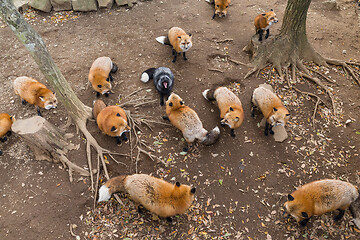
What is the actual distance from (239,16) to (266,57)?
3.65 m

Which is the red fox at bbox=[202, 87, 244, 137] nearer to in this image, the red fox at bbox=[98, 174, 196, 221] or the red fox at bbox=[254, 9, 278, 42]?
Answer: the red fox at bbox=[98, 174, 196, 221]

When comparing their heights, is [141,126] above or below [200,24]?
below

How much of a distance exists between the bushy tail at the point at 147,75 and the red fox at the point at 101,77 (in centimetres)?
107

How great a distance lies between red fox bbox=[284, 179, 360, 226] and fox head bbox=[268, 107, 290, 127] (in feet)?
5.38

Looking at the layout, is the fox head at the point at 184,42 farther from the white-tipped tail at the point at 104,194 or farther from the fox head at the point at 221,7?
the white-tipped tail at the point at 104,194

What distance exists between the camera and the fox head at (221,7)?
9558mm

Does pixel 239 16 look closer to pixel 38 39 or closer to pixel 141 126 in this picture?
pixel 141 126

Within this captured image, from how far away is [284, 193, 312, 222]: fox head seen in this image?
4191 millimetres

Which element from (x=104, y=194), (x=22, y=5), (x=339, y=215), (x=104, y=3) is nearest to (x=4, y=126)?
(x=104, y=194)

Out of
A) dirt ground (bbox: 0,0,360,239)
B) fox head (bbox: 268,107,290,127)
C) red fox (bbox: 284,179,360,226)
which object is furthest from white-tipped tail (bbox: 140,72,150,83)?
red fox (bbox: 284,179,360,226)

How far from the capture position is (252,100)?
6.42 m

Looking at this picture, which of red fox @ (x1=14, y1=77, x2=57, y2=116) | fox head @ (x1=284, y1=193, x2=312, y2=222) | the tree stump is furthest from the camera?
red fox @ (x1=14, y1=77, x2=57, y2=116)

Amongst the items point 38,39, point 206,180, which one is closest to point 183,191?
point 206,180

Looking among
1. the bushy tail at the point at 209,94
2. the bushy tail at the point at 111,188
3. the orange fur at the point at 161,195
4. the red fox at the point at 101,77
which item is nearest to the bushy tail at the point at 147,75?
the red fox at the point at 101,77
